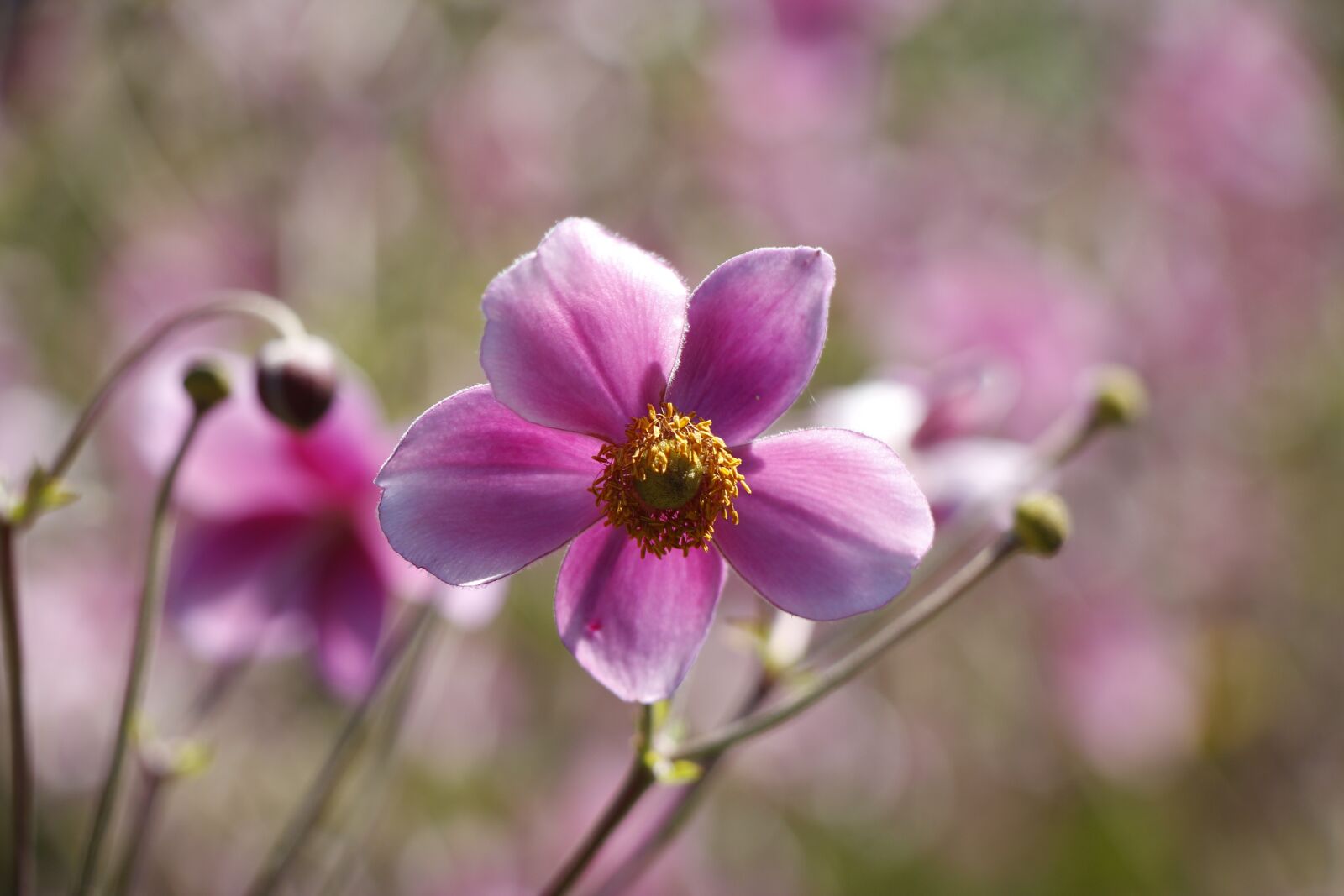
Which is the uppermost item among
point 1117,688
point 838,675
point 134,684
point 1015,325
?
point 838,675

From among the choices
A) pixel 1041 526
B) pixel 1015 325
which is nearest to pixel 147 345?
pixel 1041 526

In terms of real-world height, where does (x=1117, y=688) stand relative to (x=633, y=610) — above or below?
below

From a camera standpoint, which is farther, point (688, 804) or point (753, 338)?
point (688, 804)

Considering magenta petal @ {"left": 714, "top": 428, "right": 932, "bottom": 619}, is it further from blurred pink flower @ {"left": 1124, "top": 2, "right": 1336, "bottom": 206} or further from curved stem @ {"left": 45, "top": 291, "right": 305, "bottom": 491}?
blurred pink flower @ {"left": 1124, "top": 2, "right": 1336, "bottom": 206}

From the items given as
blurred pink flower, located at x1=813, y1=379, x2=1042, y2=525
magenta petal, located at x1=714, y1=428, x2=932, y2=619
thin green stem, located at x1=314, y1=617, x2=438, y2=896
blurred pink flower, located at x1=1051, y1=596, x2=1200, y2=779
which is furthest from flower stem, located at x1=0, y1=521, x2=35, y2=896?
blurred pink flower, located at x1=1051, y1=596, x2=1200, y2=779

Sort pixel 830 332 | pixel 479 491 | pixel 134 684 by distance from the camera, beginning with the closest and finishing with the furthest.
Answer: pixel 479 491
pixel 134 684
pixel 830 332

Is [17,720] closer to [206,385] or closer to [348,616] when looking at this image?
[206,385]

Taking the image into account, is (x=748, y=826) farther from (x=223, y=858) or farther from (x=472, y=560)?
(x=472, y=560)
